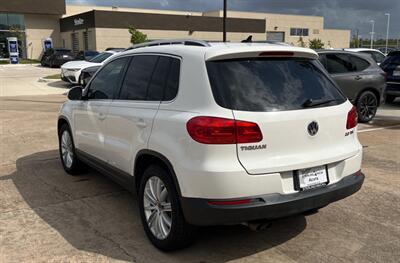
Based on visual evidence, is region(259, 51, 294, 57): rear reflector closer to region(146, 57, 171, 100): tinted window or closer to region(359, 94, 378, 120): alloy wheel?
region(146, 57, 171, 100): tinted window

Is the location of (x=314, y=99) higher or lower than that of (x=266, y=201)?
higher

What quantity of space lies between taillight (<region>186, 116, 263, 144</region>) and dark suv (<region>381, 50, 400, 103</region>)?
11.3 metres

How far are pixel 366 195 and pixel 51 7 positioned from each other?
55156 millimetres

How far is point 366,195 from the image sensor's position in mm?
5395

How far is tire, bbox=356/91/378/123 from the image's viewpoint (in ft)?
35.3

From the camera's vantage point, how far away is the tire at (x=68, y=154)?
621 cm

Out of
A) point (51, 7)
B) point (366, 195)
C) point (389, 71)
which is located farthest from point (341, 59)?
point (51, 7)

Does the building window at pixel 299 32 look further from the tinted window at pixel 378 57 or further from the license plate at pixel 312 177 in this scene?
the license plate at pixel 312 177

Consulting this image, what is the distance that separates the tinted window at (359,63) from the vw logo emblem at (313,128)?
7727mm

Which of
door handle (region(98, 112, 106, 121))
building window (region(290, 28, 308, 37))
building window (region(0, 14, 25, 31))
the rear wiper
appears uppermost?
building window (region(0, 14, 25, 31))

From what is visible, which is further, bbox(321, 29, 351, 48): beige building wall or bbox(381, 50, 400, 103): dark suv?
bbox(321, 29, 351, 48): beige building wall

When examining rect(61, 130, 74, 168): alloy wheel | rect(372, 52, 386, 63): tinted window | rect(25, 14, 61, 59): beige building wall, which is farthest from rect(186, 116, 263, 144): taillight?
rect(25, 14, 61, 59): beige building wall

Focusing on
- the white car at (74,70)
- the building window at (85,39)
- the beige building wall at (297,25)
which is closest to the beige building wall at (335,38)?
the beige building wall at (297,25)

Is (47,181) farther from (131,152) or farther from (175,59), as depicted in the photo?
(175,59)
